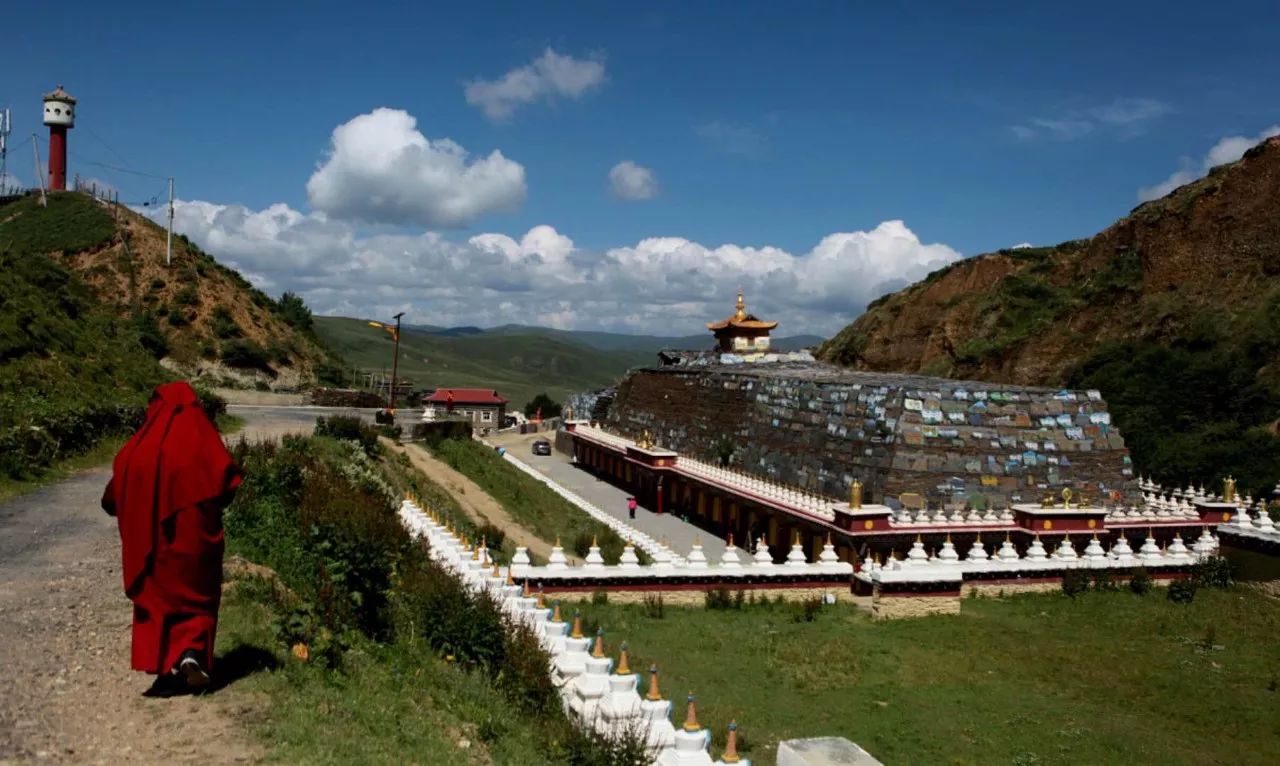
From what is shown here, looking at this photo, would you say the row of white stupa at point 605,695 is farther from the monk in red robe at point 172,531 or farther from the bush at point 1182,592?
the bush at point 1182,592

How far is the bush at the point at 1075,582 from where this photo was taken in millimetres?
18594

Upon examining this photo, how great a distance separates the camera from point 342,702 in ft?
24.8

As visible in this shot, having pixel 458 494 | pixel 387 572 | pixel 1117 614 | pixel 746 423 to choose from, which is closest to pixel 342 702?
pixel 387 572

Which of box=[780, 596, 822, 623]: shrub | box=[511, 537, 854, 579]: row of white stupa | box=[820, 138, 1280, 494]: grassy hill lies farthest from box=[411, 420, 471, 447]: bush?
box=[820, 138, 1280, 494]: grassy hill

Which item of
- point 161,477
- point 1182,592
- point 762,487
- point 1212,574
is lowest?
point 1182,592

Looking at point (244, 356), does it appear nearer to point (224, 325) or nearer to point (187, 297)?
point (224, 325)

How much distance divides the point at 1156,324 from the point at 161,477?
51.6 metres

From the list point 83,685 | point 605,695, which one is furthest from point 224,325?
point 605,695

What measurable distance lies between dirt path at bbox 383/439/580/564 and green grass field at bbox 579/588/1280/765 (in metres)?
8.07

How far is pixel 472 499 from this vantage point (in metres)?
26.9

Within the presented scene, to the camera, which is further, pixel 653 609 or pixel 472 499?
pixel 472 499

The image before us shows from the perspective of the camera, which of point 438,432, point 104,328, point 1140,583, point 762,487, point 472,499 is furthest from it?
point 104,328

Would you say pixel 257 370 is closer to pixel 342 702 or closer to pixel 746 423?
pixel 746 423

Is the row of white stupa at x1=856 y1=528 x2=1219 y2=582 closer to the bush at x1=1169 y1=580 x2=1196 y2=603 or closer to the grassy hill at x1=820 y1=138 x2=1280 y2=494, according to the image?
the bush at x1=1169 y1=580 x2=1196 y2=603
